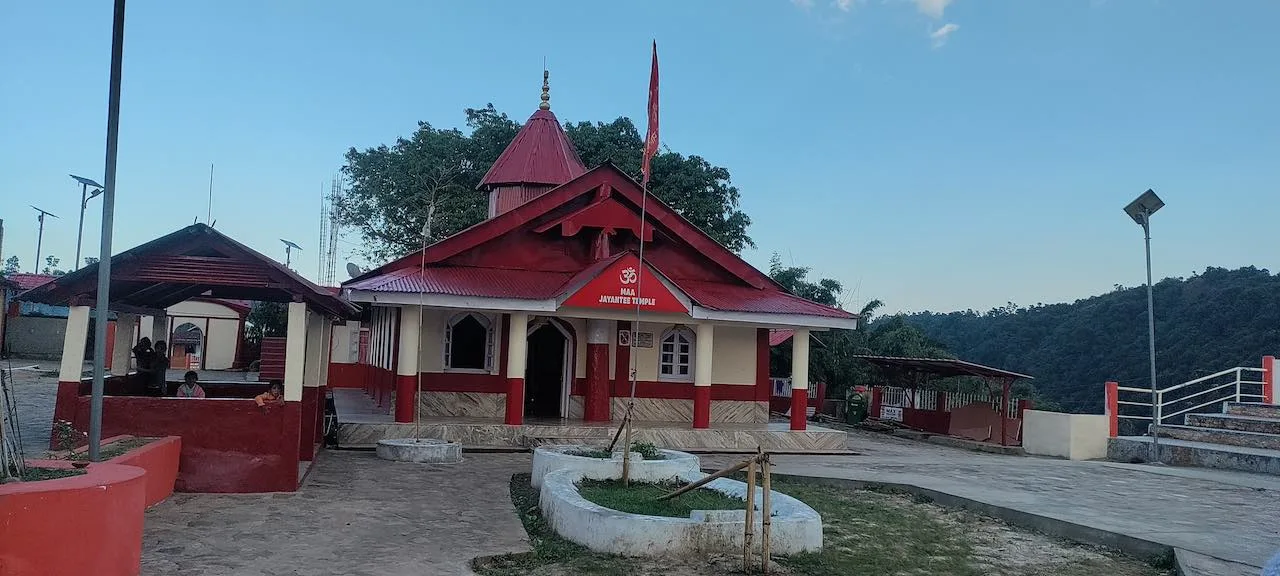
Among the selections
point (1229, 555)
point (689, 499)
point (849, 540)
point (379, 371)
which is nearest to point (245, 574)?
point (689, 499)

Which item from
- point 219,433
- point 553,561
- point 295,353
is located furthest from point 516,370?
point 553,561

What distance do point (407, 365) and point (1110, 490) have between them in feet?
36.2

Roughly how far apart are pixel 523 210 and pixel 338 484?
8.24 meters

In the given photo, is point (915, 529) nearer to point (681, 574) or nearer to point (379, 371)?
point (681, 574)

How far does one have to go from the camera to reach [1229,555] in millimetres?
7699

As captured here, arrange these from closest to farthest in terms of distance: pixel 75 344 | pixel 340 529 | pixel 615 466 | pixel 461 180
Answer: pixel 340 529 < pixel 75 344 < pixel 615 466 < pixel 461 180

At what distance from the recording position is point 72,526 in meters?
5.34

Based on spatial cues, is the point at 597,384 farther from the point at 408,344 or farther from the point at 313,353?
the point at 313,353

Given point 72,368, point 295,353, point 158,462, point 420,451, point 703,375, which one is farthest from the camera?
point 703,375

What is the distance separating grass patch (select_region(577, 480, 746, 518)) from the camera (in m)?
8.42

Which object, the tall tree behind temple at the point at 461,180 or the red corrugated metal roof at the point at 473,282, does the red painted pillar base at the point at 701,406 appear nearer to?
the red corrugated metal roof at the point at 473,282

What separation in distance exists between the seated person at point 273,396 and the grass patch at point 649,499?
137 inches

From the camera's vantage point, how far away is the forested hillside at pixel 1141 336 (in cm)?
3553

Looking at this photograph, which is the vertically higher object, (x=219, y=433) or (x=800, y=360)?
(x=800, y=360)
